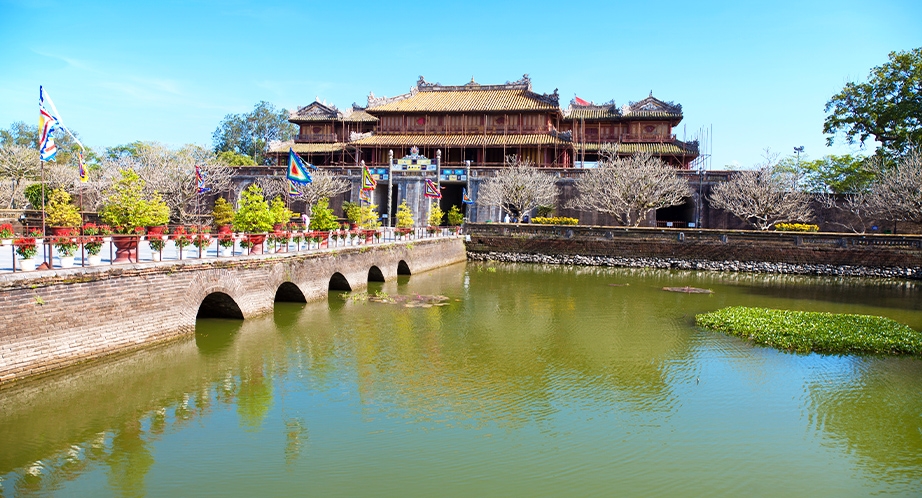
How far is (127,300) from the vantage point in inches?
590

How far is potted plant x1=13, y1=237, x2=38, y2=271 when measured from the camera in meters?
13.2

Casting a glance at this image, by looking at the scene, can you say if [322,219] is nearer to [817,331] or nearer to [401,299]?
[401,299]

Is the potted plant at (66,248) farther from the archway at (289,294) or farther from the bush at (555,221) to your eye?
the bush at (555,221)

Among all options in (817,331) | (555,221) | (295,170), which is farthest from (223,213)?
(817,331)

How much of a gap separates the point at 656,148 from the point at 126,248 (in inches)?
1859

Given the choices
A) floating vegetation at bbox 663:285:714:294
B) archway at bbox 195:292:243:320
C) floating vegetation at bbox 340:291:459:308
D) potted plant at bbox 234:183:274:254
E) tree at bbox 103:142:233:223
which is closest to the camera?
archway at bbox 195:292:243:320

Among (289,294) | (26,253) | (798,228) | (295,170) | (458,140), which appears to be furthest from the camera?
(458,140)

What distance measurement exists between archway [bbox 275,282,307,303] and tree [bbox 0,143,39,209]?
33771 mm

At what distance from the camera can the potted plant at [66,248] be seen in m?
14.4

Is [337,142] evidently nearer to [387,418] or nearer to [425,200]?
[425,200]

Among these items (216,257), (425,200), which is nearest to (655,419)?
(216,257)

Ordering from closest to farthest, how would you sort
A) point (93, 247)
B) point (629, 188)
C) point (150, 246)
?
point (93, 247)
point (150, 246)
point (629, 188)

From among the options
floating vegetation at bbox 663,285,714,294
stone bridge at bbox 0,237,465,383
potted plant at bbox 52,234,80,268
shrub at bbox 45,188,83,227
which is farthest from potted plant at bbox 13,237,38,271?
floating vegetation at bbox 663,285,714,294

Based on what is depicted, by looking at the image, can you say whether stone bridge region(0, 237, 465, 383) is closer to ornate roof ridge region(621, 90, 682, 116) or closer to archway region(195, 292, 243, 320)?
archway region(195, 292, 243, 320)
